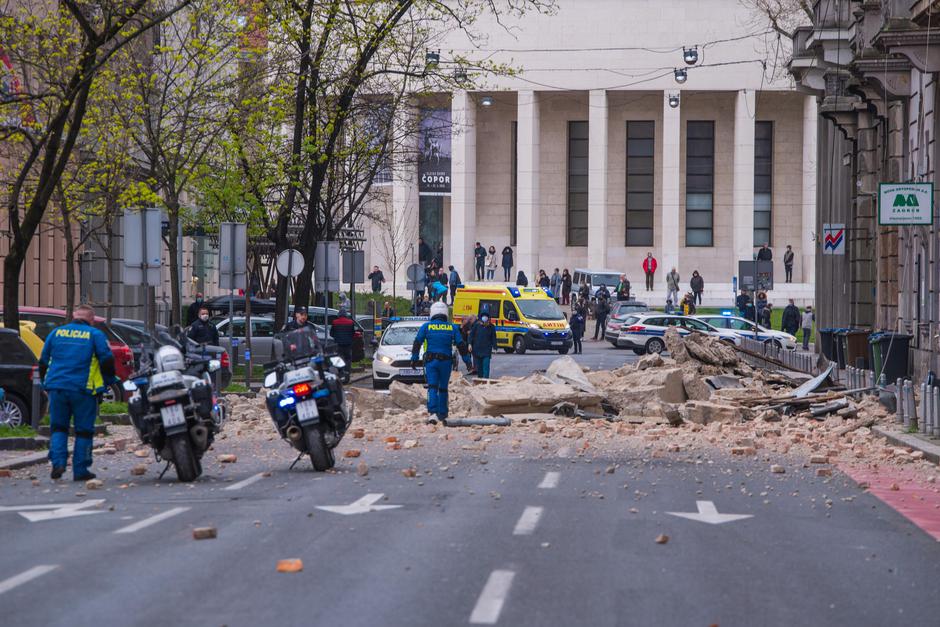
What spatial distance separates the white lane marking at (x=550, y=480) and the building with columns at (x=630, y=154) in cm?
5676

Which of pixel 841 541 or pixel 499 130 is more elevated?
pixel 499 130

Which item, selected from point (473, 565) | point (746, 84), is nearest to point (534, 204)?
point (746, 84)

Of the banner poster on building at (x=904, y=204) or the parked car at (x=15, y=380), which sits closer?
the parked car at (x=15, y=380)

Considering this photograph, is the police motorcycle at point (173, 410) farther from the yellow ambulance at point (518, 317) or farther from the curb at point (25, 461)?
the yellow ambulance at point (518, 317)

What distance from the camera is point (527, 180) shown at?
247ft

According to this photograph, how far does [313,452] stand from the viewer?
13789 millimetres

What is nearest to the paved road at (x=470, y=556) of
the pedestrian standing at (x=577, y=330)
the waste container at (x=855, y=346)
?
the waste container at (x=855, y=346)

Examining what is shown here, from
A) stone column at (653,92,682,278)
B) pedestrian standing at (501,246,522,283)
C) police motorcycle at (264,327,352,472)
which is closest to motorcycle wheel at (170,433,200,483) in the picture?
police motorcycle at (264,327,352,472)

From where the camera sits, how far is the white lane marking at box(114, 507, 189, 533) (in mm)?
9906

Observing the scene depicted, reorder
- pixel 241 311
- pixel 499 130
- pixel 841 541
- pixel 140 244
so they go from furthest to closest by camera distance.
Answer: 1. pixel 499 130
2. pixel 241 311
3. pixel 140 244
4. pixel 841 541

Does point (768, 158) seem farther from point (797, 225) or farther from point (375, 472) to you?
point (375, 472)

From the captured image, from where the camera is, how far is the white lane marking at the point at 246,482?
12719 mm

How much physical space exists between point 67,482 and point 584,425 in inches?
317

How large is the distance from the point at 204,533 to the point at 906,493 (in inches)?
255
